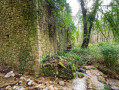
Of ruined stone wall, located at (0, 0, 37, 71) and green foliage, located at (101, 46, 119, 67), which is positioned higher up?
ruined stone wall, located at (0, 0, 37, 71)

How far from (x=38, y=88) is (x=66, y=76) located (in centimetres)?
129

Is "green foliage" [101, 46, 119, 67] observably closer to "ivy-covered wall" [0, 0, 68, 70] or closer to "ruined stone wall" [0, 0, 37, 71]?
"ivy-covered wall" [0, 0, 68, 70]

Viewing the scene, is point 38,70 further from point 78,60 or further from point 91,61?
point 91,61

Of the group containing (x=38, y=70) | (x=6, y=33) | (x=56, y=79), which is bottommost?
(x=56, y=79)

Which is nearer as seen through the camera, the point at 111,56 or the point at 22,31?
the point at 22,31

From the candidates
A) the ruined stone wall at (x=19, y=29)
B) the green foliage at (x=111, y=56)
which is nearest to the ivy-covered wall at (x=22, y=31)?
the ruined stone wall at (x=19, y=29)

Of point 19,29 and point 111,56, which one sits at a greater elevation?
point 19,29

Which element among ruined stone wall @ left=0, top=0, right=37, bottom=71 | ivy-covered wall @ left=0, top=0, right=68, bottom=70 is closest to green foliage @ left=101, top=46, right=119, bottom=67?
ivy-covered wall @ left=0, top=0, right=68, bottom=70

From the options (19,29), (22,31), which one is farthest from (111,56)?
(19,29)

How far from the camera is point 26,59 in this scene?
3410 mm

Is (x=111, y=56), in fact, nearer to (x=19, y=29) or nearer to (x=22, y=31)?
(x=22, y=31)

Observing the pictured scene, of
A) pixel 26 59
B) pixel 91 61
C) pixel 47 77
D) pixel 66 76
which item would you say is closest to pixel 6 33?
pixel 26 59

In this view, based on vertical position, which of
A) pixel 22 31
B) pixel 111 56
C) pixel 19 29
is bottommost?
pixel 111 56

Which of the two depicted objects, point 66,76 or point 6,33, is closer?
point 66,76
